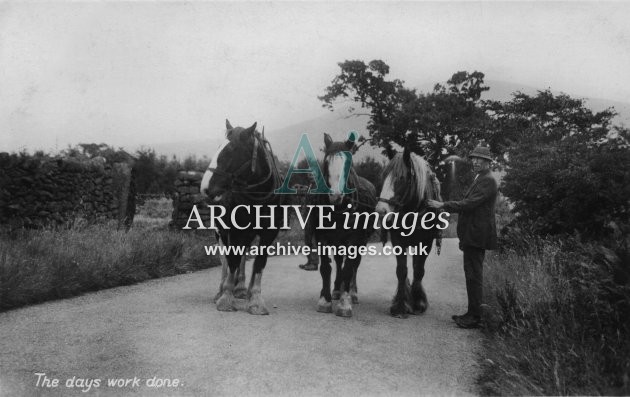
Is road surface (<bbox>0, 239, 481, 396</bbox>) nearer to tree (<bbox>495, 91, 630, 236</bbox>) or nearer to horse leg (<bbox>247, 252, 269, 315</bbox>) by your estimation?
horse leg (<bbox>247, 252, 269, 315</bbox>)

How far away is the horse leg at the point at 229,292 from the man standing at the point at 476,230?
2.58 meters

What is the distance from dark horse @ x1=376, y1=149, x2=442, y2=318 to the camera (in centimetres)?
543

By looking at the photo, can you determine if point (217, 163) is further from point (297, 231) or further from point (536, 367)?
point (297, 231)

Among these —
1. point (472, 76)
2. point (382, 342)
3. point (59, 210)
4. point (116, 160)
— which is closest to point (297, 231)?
point (116, 160)

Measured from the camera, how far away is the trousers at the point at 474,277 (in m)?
5.31

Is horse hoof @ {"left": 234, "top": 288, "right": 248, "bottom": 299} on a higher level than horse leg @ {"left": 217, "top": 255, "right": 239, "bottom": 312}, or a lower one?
lower

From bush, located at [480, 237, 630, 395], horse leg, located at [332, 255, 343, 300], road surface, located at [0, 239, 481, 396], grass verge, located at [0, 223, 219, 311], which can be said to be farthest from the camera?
horse leg, located at [332, 255, 343, 300]

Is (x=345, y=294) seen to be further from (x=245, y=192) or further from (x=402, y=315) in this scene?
(x=245, y=192)

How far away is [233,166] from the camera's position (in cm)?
537

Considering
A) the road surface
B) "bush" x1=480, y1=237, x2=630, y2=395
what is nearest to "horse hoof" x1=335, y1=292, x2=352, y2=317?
the road surface

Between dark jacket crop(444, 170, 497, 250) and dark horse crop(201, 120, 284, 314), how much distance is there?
2.23 meters

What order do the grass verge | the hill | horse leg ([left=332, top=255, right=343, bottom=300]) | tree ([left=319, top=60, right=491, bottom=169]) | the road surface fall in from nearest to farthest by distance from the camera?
the road surface
the grass verge
horse leg ([left=332, top=255, right=343, bottom=300])
the hill
tree ([left=319, top=60, right=491, bottom=169])

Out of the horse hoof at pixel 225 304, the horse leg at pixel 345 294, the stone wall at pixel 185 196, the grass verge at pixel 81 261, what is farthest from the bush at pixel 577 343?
the stone wall at pixel 185 196

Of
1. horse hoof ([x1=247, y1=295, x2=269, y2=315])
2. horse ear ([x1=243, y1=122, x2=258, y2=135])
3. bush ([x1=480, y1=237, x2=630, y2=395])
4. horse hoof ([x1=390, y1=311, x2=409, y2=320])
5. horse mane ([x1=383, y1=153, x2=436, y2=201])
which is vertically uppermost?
horse ear ([x1=243, y1=122, x2=258, y2=135])
